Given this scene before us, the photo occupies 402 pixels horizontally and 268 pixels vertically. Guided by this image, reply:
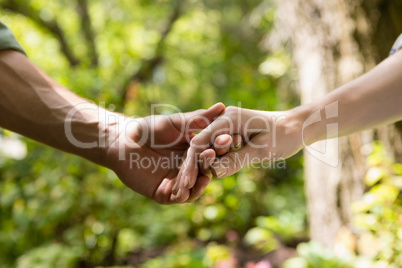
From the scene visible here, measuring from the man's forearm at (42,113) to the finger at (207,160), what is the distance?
0.45m

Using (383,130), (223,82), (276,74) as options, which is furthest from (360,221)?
(223,82)

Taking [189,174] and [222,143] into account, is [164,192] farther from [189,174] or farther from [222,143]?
[222,143]

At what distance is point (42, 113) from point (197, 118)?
62 centimetres

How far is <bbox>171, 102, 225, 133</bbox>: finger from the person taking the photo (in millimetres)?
1435

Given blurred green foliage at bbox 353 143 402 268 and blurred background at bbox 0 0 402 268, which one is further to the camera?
blurred background at bbox 0 0 402 268

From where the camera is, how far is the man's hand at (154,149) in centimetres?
148

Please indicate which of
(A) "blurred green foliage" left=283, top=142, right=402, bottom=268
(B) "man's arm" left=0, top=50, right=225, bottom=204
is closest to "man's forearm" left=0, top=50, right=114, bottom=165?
(B) "man's arm" left=0, top=50, right=225, bottom=204

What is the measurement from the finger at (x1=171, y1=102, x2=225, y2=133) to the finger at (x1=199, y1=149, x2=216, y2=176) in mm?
188

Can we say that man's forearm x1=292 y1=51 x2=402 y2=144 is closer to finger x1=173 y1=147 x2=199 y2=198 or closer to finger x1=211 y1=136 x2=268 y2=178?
finger x1=211 y1=136 x2=268 y2=178

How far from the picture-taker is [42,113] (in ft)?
4.97

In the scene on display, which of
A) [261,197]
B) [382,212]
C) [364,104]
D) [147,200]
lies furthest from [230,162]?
[261,197]

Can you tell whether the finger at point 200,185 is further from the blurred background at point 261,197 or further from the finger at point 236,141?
the blurred background at point 261,197

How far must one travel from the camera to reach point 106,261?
3670 millimetres

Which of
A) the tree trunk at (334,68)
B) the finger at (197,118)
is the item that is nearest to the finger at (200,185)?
the finger at (197,118)
